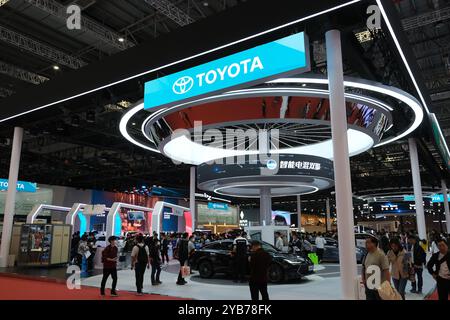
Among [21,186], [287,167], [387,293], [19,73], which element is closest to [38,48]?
[19,73]

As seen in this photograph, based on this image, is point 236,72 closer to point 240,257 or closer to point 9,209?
point 240,257

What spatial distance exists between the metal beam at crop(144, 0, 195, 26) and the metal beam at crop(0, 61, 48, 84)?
7448 mm

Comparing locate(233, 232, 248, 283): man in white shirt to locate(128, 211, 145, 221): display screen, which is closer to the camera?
locate(233, 232, 248, 283): man in white shirt

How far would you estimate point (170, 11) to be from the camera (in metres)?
11.5

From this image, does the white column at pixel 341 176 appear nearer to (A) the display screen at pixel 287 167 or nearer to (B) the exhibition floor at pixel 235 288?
(B) the exhibition floor at pixel 235 288

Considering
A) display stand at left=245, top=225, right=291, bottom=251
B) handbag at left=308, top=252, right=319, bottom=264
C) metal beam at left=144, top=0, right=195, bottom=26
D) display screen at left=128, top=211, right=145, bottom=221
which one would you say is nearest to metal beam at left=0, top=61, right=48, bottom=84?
metal beam at left=144, top=0, right=195, bottom=26

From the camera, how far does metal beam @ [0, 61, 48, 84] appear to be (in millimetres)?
14977

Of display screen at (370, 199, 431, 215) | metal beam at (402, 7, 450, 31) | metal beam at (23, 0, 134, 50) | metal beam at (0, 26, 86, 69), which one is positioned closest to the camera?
metal beam at (23, 0, 134, 50)

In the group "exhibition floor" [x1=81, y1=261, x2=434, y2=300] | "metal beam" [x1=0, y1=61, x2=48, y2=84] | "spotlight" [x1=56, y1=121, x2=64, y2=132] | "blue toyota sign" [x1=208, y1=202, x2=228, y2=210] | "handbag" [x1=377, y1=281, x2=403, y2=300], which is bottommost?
"exhibition floor" [x1=81, y1=261, x2=434, y2=300]

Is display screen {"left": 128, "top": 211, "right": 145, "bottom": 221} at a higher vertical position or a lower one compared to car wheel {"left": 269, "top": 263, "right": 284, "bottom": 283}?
higher

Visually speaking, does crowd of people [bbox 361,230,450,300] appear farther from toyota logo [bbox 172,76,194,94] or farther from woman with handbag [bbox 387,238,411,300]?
toyota logo [bbox 172,76,194,94]

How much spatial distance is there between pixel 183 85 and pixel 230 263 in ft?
22.6

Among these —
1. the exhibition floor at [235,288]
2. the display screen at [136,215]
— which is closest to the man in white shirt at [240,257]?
the exhibition floor at [235,288]

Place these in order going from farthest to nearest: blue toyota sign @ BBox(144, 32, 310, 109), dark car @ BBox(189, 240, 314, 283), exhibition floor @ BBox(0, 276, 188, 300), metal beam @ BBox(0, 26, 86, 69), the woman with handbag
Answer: metal beam @ BBox(0, 26, 86, 69), dark car @ BBox(189, 240, 314, 283), exhibition floor @ BBox(0, 276, 188, 300), the woman with handbag, blue toyota sign @ BBox(144, 32, 310, 109)
